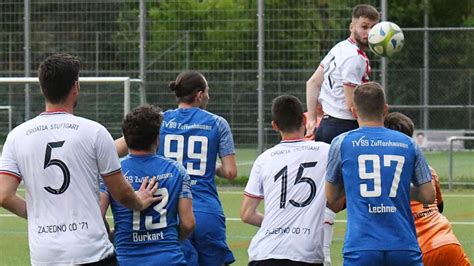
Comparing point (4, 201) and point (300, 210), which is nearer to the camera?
point (4, 201)

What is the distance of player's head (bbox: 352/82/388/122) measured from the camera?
6.94 metres

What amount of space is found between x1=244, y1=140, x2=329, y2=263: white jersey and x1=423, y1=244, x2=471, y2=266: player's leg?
1106 mm

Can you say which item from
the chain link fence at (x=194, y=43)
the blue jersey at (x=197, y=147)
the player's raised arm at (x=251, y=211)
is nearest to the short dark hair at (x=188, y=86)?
the blue jersey at (x=197, y=147)

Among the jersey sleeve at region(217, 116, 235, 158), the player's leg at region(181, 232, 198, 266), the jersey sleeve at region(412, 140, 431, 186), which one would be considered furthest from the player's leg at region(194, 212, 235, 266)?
the jersey sleeve at region(412, 140, 431, 186)

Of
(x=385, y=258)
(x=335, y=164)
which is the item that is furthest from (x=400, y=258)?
(x=335, y=164)

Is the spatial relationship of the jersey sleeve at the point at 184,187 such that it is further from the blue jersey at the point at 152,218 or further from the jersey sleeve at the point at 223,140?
the jersey sleeve at the point at 223,140

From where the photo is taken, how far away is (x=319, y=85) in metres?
10.7

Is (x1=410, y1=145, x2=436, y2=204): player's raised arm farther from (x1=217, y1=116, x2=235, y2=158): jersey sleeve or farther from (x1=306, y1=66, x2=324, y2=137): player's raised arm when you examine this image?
(x1=306, y1=66, x2=324, y2=137): player's raised arm

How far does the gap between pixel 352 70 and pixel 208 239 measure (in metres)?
A: 2.75

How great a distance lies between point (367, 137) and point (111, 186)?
63.1 inches

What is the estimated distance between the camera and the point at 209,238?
26.8 ft

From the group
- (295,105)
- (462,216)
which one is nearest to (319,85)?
(295,105)

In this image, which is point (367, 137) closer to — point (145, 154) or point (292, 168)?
point (292, 168)

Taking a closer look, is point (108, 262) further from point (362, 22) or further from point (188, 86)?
point (362, 22)
